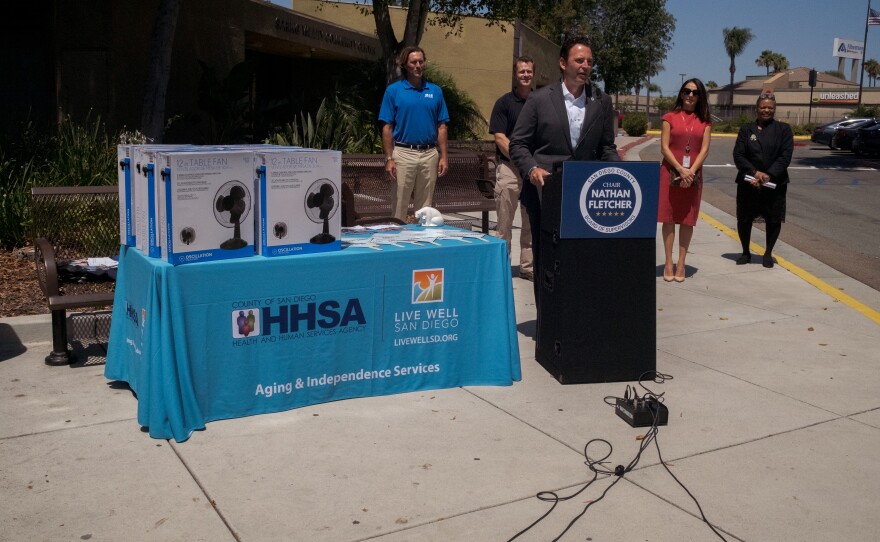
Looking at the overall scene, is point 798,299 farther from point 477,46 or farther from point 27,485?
point 477,46

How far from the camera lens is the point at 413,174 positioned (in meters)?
8.72

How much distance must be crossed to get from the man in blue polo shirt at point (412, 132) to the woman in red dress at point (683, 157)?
2.29 metres

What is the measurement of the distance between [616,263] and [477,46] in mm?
25592

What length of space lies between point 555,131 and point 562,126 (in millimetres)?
60

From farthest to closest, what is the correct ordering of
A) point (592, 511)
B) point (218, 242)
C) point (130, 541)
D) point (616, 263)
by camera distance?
1. point (616, 263)
2. point (218, 242)
3. point (592, 511)
4. point (130, 541)

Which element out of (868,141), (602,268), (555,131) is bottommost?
(602,268)

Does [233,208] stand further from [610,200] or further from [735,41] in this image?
[735,41]

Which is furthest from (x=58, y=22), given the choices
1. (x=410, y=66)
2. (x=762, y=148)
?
(x=762, y=148)

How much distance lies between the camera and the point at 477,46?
30.4m

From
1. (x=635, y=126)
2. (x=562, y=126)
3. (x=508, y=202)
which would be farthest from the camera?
(x=635, y=126)

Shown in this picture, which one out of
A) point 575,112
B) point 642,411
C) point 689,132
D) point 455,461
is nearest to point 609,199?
point 575,112

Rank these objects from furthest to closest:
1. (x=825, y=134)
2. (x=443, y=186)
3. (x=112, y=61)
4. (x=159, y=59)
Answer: (x=825, y=134)
(x=112, y=61)
(x=159, y=59)
(x=443, y=186)

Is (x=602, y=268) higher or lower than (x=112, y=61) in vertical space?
lower

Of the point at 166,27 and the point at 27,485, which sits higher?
the point at 166,27
